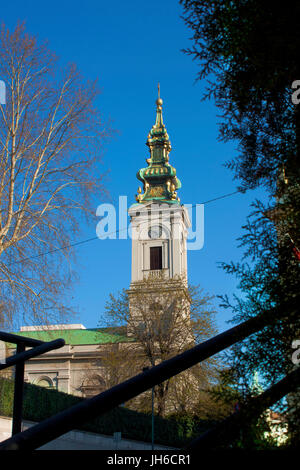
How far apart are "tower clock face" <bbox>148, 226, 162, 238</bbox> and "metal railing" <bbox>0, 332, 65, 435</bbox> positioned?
49095mm

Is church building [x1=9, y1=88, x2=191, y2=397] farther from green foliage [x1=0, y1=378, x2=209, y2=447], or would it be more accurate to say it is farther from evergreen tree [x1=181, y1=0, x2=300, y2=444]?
evergreen tree [x1=181, y1=0, x2=300, y2=444]

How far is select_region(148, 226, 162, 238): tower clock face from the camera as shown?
53062mm

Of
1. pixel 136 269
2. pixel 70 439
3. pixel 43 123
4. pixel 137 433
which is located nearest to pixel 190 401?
pixel 137 433

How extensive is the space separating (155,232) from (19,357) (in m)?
49.8

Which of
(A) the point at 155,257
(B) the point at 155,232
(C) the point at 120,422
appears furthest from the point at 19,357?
(B) the point at 155,232

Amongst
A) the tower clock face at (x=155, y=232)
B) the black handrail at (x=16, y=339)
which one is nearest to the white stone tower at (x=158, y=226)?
the tower clock face at (x=155, y=232)

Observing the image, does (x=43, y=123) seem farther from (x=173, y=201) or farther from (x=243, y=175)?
(x=173, y=201)

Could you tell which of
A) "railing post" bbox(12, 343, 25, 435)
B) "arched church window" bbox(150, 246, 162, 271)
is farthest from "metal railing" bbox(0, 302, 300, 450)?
"arched church window" bbox(150, 246, 162, 271)

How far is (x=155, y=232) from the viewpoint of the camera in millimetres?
53281

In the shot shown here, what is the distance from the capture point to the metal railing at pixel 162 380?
5.42 feet

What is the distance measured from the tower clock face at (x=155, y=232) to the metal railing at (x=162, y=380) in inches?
2001

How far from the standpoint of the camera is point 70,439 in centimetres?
1948

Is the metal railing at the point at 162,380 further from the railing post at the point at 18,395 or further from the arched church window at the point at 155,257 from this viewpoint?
the arched church window at the point at 155,257
